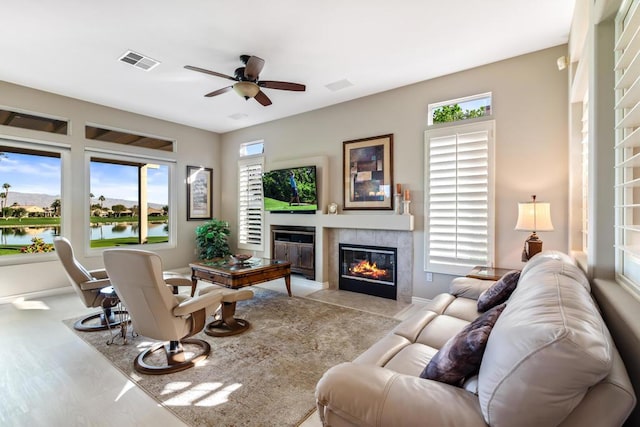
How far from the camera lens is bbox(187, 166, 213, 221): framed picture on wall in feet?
22.1

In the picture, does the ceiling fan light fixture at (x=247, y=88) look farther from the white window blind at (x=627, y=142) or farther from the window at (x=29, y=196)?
the window at (x=29, y=196)

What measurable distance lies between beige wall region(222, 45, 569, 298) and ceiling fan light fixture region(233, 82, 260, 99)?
1.97 metres

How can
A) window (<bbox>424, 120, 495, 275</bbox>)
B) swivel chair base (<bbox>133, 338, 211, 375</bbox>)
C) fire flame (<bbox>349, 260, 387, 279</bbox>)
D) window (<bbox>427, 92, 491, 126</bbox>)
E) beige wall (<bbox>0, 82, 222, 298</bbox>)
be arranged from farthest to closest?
1. fire flame (<bbox>349, 260, 387, 279</bbox>)
2. beige wall (<bbox>0, 82, 222, 298</bbox>)
3. window (<bbox>427, 92, 491, 126</bbox>)
4. window (<bbox>424, 120, 495, 275</bbox>)
5. swivel chair base (<bbox>133, 338, 211, 375</bbox>)

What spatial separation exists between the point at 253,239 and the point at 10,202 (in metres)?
3.95

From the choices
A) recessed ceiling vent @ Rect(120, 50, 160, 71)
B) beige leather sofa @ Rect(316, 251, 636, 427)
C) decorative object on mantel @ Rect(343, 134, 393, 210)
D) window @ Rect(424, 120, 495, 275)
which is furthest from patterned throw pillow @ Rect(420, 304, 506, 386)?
recessed ceiling vent @ Rect(120, 50, 160, 71)

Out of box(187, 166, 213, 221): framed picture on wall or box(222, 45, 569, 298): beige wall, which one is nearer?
box(222, 45, 569, 298): beige wall

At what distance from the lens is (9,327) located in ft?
11.4

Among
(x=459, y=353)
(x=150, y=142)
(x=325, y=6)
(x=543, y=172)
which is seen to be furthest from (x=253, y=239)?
(x=459, y=353)

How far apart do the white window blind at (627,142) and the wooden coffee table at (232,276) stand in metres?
3.18

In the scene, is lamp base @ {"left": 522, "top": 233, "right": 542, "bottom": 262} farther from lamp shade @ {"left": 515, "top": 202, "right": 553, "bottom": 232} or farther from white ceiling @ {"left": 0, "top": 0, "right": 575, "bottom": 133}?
white ceiling @ {"left": 0, "top": 0, "right": 575, "bottom": 133}

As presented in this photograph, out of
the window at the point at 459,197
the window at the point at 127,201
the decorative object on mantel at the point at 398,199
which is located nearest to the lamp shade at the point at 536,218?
the window at the point at 459,197

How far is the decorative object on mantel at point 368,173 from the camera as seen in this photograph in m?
4.66

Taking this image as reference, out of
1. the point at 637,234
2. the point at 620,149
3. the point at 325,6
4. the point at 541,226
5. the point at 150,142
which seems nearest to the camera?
the point at 637,234

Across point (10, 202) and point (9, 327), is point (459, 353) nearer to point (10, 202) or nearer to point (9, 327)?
point (9, 327)
